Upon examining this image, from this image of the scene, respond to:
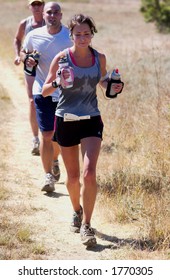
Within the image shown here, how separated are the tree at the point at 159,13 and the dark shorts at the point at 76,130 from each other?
35.1m

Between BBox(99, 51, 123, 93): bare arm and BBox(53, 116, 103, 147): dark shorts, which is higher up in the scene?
BBox(99, 51, 123, 93): bare arm

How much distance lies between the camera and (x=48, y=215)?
6.66m

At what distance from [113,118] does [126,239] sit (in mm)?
4374

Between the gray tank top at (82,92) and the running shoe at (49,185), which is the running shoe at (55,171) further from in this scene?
the gray tank top at (82,92)

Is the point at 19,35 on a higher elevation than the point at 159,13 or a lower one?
higher

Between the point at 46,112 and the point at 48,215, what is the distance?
1381mm

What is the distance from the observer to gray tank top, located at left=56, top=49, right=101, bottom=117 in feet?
18.8

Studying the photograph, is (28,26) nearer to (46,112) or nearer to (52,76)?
(46,112)

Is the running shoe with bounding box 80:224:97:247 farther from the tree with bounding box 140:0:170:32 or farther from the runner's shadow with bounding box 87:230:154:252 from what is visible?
the tree with bounding box 140:0:170:32

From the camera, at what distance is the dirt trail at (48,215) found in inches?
222

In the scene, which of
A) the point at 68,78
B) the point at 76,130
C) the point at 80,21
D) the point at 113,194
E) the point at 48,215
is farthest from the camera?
the point at 113,194

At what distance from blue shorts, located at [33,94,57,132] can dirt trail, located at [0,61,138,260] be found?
724mm

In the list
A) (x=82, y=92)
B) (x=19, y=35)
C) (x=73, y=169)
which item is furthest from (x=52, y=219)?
(x=19, y=35)

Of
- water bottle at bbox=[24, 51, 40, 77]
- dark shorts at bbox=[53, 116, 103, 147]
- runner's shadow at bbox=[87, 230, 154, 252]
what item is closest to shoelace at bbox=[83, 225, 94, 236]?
runner's shadow at bbox=[87, 230, 154, 252]
